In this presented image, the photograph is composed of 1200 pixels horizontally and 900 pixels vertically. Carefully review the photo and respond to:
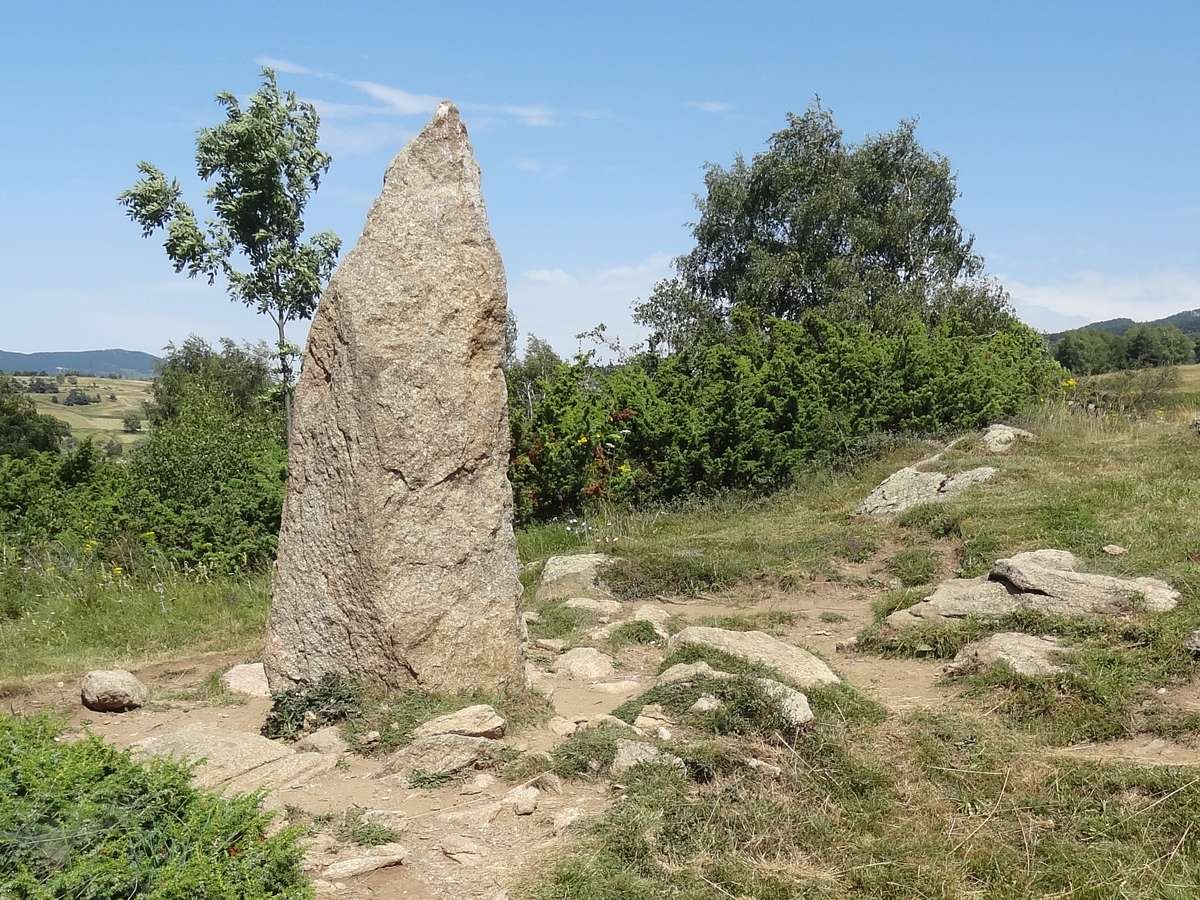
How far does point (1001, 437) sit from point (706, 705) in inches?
368

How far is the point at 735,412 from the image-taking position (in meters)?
12.7

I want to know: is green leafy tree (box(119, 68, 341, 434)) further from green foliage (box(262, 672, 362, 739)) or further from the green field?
the green field

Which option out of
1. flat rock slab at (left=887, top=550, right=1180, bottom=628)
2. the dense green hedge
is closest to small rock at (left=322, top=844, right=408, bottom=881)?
flat rock slab at (left=887, top=550, right=1180, bottom=628)

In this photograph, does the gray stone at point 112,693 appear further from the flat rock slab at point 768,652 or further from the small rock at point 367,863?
the flat rock slab at point 768,652

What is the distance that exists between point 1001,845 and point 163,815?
307 cm

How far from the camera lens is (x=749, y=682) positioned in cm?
525

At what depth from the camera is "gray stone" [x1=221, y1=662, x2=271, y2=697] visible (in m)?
6.02

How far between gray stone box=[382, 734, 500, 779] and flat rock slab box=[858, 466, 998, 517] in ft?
23.3

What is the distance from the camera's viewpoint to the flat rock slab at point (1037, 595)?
662 centimetres

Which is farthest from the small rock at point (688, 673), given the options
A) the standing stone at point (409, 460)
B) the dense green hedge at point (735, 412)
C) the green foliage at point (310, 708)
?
the dense green hedge at point (735, 412)

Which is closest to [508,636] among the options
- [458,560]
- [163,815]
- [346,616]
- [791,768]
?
[458,560]

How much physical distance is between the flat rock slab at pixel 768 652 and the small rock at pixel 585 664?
1.44 ft

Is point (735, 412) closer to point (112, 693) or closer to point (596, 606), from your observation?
point (596, 606)

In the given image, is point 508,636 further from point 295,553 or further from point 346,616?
point 295,553
